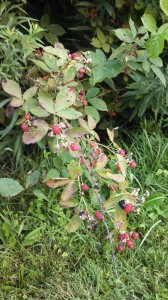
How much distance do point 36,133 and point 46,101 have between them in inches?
5.8

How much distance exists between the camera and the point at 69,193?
6.79 ft

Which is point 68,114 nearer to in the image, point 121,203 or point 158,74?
point 121,203

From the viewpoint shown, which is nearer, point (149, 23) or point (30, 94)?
point (149, 23)

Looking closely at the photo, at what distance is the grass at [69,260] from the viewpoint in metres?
2.22

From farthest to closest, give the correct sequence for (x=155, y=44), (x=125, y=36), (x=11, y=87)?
(x=125, y=36), (x=11, y=87), (x=155, y=44)

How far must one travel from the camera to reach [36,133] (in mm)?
2104

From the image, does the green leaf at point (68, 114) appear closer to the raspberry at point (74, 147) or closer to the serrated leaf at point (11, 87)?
the raspberry at point (74, 147)

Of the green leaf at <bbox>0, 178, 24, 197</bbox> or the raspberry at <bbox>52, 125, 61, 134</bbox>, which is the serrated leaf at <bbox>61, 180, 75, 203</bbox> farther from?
the green leaf at <bbox>0, 178, 24, 197</bbox>

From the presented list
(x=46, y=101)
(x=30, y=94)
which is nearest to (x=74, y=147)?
(x=46, y=101)

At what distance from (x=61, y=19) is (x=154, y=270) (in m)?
1.69

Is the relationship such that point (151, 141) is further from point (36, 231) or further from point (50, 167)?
point (36, 231)

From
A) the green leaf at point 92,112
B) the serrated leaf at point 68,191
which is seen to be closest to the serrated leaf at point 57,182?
the serrated leaf at point 68,191

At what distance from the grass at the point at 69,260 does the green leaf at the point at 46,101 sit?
54cm

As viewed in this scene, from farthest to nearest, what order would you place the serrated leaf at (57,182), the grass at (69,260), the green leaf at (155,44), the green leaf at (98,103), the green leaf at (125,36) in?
the green leaf at (98,103)
the green leaf at (125,36)
the grass at (69,260)
the serrated leaf at (57,182)
the green leaf at (155,44)
